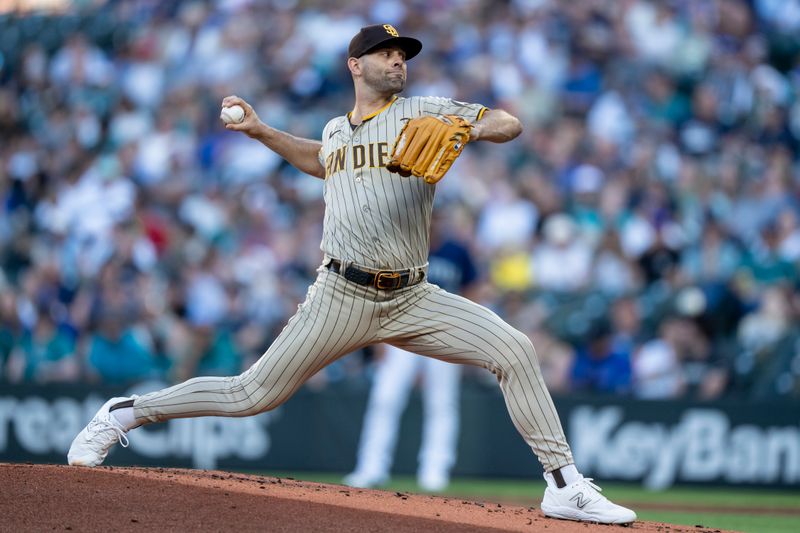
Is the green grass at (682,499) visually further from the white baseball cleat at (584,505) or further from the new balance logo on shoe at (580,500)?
the new balance logo on shoe at (580,500)

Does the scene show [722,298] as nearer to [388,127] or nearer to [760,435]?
[760,435]

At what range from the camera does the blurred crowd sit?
10.5m

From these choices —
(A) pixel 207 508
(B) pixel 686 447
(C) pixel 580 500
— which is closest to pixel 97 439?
(A) pixel 207 508

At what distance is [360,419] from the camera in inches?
402

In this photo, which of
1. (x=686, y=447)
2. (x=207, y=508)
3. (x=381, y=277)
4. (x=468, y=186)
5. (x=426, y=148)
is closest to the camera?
(x=426, y=148)

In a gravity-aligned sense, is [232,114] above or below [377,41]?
below

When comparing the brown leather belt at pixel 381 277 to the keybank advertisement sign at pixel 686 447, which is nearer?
the brown leather belt at pixel 381 277

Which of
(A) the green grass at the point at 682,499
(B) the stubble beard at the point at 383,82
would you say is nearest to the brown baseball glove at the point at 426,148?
(B) the stubble beard at the point at 383,82

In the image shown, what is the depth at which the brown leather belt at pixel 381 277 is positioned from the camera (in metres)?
5.33

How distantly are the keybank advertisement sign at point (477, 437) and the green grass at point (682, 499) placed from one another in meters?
0.11

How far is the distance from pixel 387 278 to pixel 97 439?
1610 mm

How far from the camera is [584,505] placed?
5.37 m

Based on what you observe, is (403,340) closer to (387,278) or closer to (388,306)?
(388,306)

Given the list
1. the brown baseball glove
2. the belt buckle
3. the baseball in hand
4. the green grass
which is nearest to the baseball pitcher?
the belt buckle
